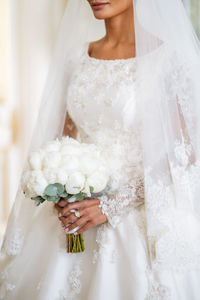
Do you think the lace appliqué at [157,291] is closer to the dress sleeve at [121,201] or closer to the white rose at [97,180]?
the dress sleeve at [121,201]

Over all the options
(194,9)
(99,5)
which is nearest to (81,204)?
(99,5)

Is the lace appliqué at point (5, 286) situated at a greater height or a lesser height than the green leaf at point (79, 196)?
lesser

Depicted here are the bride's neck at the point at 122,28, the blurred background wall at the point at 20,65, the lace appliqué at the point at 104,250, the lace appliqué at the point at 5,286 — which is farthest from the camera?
the blurred background wall at the point at 20,65

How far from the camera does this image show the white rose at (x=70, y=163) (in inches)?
48.8

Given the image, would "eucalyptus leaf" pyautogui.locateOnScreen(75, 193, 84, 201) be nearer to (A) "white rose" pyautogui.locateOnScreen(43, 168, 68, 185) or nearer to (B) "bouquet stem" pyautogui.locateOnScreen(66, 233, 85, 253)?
(A) "white rose" pyautogui.locateOnScreen(43, 168, 68, 185)

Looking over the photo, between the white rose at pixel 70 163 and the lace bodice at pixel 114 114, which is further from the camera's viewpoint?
the lace bodice at pixel 114 114

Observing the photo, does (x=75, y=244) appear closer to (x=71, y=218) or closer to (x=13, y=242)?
(x=71, y=218)

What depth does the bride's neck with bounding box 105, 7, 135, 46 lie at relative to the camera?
1.63 m

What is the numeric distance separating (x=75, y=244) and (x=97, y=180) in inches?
11.7

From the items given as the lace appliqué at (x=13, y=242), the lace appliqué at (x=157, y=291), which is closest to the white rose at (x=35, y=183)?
the lace appliqué at (x=13, y=242)

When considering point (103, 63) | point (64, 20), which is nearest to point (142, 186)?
point (103, 63)

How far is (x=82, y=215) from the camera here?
1357 millimetres

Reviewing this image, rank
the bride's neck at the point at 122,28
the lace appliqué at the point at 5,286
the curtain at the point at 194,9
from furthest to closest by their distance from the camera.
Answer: the curtain at the point at 194,9 < the bride's neck at the point at 122,28 < the lace appliqué at the point at 5,286

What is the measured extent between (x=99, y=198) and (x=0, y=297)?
1.89 feet
